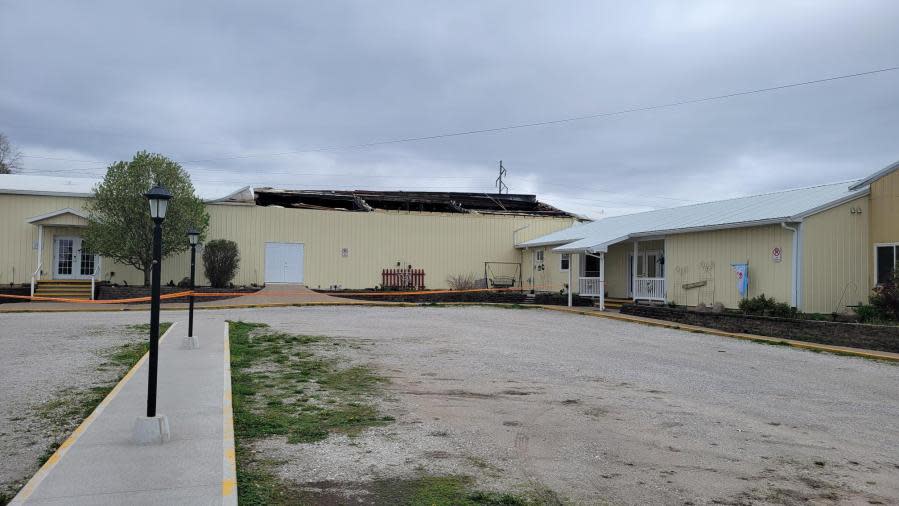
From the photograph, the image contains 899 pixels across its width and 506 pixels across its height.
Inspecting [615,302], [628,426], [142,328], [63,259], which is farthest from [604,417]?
[63,259]

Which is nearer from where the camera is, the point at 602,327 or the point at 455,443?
the point at 455,443

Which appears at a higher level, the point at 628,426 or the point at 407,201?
the point at 407,201

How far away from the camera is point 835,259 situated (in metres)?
16.9

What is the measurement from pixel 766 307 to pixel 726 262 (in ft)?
8.52

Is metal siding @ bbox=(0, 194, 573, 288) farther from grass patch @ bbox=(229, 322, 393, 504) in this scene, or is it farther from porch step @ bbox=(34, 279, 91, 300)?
grass patch @ bbox=(229, 322, 393, 504)

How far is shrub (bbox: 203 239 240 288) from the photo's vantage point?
89.8 ft

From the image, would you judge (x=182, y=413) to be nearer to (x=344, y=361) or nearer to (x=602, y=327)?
(x=344, y=361)

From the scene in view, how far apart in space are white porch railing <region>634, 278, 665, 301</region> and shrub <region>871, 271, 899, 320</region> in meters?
7.57

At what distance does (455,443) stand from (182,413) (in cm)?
291

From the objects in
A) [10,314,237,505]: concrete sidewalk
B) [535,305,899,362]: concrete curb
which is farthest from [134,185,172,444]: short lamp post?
[535,305,899,362]: concrete curb

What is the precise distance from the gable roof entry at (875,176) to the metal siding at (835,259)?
375 millimetres

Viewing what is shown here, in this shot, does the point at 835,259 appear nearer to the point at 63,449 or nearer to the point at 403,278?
the point at 63,449

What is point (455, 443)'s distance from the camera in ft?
20.1

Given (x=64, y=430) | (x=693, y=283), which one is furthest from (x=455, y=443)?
(x=693, y=283)
